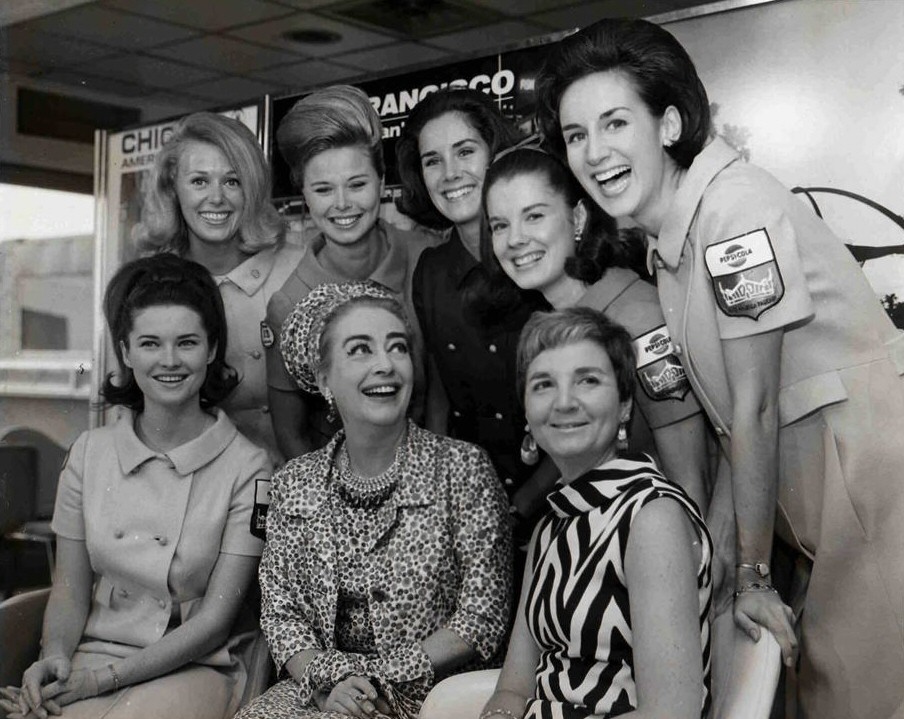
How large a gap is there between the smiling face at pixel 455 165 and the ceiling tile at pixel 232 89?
61cm

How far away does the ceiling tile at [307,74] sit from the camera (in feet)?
11.2

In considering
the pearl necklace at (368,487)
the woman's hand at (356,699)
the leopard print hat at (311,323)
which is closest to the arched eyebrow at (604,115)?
Answer: the leopard print hat at (311,323)

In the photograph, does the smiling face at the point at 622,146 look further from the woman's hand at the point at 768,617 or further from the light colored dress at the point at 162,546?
the light colored dress at the point at 162,546

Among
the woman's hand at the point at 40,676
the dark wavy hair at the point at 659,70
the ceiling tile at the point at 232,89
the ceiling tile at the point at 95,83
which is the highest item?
the ceiling tile at the point at 95,83

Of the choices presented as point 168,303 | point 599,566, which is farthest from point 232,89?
point 599,566

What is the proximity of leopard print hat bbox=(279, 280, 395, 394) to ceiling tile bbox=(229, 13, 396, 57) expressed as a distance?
71 centimetres

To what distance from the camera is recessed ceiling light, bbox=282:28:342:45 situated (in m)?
3.43

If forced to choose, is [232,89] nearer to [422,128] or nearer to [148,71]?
[148,71]

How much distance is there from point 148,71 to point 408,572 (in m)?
1.91

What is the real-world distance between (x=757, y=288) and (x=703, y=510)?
0.57 meters

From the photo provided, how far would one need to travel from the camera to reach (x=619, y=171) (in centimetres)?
276

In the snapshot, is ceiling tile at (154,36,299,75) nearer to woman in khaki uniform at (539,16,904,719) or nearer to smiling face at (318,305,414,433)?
smiling face at (318,305,414,433)

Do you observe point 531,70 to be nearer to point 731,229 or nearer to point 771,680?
point 731,229

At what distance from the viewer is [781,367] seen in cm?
261
